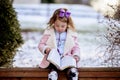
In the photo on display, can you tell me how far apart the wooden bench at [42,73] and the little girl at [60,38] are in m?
0.13

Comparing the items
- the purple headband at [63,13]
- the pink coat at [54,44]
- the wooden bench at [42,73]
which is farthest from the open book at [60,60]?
the purple headband at [63,13]

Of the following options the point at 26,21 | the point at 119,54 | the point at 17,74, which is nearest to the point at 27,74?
the point at 17,74

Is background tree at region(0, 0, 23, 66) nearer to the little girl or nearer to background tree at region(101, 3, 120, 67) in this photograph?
the little girl

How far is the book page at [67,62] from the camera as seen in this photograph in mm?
6199

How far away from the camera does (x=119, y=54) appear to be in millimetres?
6684

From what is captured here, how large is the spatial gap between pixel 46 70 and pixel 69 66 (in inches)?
14.0

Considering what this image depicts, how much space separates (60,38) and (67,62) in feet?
1.41

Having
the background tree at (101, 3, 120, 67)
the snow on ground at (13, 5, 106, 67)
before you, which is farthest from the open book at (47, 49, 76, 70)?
the snow on ground at (13, 5, 106, 67)

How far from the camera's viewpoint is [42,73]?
21.1ft

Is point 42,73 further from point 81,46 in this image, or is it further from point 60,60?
point 81,46

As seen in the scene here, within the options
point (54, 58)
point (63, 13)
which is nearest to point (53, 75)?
point (54, 58)

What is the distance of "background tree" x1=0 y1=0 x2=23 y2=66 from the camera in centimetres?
667

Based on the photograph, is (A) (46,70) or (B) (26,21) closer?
(A) (46,70)

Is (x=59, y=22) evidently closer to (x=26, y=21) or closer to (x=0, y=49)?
(x=0, y=49)
